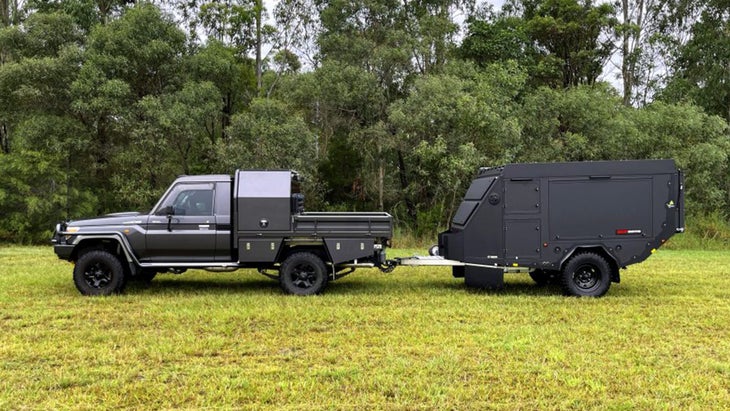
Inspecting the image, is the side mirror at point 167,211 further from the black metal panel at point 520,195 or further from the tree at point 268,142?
the tree at point 268,142

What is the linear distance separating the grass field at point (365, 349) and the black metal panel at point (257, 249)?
60cm

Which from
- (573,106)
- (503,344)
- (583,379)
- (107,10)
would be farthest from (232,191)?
(107,10)

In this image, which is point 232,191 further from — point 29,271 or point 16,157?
point 16,157

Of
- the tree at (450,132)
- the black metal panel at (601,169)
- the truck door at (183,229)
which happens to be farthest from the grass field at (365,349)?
the tree at (450,132)

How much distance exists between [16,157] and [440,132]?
47.9 ft

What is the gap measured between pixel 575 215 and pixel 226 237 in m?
5.43

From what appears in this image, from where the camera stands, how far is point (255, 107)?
19219mm

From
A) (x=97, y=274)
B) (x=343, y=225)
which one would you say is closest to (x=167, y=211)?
(x=97, y=274)

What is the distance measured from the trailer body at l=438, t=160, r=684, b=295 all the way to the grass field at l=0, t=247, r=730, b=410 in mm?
662

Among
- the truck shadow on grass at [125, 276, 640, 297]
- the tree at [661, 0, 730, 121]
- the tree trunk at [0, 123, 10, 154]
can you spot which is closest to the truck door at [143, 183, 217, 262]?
the truck shadow on grass at [125, 276, 640, 297]

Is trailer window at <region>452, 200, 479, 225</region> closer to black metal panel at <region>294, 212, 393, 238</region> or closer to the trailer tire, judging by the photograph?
black metal panel at <region>294, 212, 393, 238</region>

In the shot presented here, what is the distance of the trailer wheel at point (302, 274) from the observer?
27.6ft

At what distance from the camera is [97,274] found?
27.5 ft

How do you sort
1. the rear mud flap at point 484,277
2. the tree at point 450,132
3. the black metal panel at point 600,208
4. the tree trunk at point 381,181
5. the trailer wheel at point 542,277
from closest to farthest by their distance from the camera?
the black metal panel at point 600,208
the rear mud flap at point 484,277
the trailer wheel at point 542,277
the tree at point 450,132
the tree trunk at point 381,181
